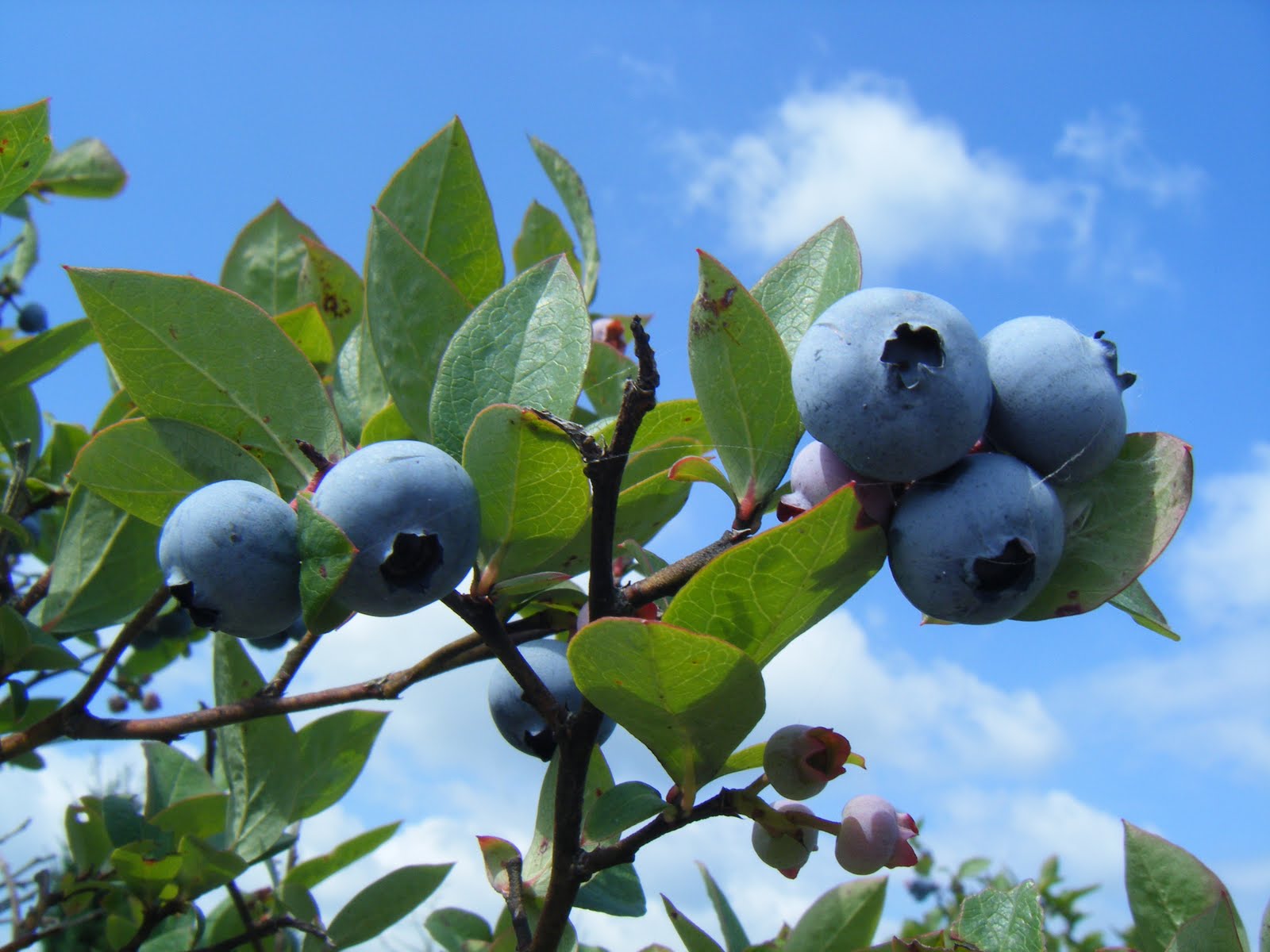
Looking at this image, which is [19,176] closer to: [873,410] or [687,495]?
[687,495]

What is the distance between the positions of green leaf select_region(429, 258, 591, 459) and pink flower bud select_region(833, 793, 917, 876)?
19.6 inches

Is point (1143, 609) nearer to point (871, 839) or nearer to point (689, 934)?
point (871, 839)

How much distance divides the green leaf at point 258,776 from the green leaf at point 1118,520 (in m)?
1.18

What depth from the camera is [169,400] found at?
106cm

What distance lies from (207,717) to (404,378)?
2.37 ft

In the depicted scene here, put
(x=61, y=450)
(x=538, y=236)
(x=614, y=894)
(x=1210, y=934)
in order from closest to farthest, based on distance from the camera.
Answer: (x=1210, y=934)
(x=614, y=894)
(x=538, y=236)
(x=61, y=450)

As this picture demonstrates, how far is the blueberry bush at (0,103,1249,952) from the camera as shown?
2.84 feet

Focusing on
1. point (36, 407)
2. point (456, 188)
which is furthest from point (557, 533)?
point (36, 407)

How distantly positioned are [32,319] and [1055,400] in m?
4.53

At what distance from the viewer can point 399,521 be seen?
0.88m

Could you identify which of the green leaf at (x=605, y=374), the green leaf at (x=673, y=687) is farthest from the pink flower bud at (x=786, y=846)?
the green leaf at (x=605, y=374)

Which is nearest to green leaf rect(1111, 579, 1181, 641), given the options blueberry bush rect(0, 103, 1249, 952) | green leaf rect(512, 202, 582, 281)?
blueberry bush rect(0, 103, 1249, 952)

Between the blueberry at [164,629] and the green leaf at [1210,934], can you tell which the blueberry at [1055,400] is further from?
the blueberry at [164,629]

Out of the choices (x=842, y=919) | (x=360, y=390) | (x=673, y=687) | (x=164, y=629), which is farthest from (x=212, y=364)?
(x=164, y=629)
